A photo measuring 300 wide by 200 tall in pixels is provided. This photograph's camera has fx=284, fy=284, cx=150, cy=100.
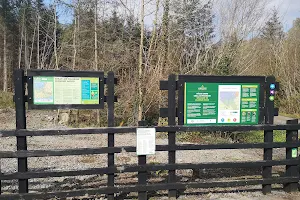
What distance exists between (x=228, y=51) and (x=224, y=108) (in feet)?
31.3

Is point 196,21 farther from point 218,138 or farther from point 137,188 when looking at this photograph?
point 137,188

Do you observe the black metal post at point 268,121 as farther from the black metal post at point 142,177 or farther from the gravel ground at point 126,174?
the black metal post at point 142,177

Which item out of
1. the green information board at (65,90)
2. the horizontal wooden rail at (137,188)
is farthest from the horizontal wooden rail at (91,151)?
the green information board at (65,90)

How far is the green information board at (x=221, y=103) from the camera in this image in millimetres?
4438

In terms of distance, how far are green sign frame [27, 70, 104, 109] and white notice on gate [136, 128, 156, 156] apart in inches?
28.2

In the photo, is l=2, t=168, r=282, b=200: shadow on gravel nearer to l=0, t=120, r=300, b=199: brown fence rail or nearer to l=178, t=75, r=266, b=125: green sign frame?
l=0, t=120, r=300, b=199: brown fence rail

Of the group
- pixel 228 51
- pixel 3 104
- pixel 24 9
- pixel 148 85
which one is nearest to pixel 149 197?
pixel 148 85

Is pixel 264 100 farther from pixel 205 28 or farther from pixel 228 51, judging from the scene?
pixel 205 28

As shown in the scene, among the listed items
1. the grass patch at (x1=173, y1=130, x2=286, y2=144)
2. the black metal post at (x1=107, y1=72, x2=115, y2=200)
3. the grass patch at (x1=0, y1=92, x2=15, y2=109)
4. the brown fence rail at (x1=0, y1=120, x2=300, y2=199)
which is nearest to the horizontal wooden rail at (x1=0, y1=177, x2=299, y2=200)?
the brown fence rail at (x1=0, y1=120, x2=300, y2=199)

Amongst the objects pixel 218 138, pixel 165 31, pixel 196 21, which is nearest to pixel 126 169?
pixel 218 138

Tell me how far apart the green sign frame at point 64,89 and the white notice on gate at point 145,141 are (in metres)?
0.72

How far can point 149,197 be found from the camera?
4488 mm

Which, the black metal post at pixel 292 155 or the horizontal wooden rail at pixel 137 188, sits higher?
the black metal post at pixel 292 155

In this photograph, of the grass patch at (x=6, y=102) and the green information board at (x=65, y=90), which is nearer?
the green information board at (x=65, y=90)
